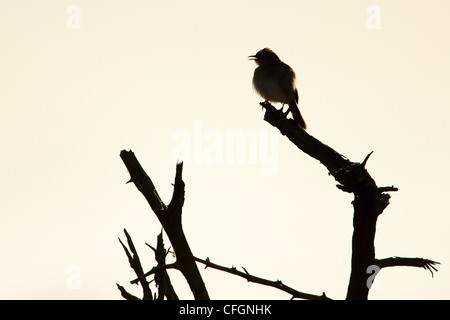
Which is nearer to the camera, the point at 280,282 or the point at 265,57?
the point at 280,282

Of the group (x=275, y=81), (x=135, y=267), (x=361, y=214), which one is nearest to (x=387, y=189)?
(x=361, y=214)

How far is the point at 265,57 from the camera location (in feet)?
51.4

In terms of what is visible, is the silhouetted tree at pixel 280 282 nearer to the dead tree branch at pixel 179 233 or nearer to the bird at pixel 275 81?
the dead tree branch at pixel 179 233

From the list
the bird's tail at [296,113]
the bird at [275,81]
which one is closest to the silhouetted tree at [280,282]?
the bird at [275,81]

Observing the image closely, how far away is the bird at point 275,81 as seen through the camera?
15.1 metres

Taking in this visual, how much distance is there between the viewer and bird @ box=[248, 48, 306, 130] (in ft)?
49.4

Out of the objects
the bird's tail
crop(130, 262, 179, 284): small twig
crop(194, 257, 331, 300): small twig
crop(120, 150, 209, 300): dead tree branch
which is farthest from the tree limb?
the bird's tail

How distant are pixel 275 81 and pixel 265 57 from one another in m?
0.94

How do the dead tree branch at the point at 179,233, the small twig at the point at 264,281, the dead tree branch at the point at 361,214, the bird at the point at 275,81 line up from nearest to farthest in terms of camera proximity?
the dead tree branch at the point at 179,233 → the dead tree branch at the point at 361,214 → the small twig at the point at 264,281 → the bird at the point at 275,81

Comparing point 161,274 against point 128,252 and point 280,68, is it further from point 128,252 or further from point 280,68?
point 280,68

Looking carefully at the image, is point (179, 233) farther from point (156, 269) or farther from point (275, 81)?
point (275, 81)

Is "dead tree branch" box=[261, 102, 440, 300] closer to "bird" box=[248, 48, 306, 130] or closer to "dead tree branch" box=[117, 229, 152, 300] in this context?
"dead tree branch" box=[117, 229, 152, 300]

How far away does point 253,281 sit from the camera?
7.00 m
